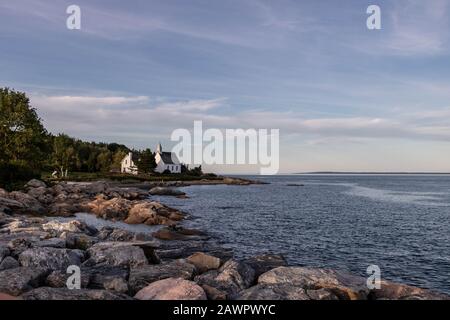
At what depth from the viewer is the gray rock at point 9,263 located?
1577 cm

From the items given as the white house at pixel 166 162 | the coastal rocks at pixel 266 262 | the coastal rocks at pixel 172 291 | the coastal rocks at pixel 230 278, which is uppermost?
the white house at pixel 166 162

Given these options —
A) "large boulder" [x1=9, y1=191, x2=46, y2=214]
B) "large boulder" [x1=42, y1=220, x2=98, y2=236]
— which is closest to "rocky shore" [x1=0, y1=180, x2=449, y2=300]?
"large boulder" [x1=42, y1=220, x2=98, y2=236]

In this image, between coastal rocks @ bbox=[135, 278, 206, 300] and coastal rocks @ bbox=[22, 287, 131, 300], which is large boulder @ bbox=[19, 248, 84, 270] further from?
coastal rocks @ bbox=[135, 278, 206, 300]

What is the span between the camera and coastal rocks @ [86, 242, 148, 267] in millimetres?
17656

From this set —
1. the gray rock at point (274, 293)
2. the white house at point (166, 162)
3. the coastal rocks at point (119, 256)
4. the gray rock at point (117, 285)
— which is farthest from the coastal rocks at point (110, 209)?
the white house at point (166, 162)

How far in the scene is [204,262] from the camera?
59.8 ft

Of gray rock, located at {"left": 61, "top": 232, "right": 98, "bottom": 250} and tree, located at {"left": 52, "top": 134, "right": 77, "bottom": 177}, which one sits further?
tree, located at {"left": 52, "top": 134, "right": 77, "bottom": 177}

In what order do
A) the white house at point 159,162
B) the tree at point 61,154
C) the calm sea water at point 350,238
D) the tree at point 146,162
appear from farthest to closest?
the white house at point 159,162 < the tree at point 146,162 < the tree at point 61,154 < the calm sea water at point 350,238

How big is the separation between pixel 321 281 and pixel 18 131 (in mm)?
53010

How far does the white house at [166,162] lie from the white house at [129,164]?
941 centimetres

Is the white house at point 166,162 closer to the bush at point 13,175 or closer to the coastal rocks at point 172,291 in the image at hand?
the bush at point 13,175

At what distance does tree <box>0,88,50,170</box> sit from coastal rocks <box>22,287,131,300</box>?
46533mm

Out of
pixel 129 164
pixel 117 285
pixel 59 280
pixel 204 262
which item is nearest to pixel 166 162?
pixel 129 164
